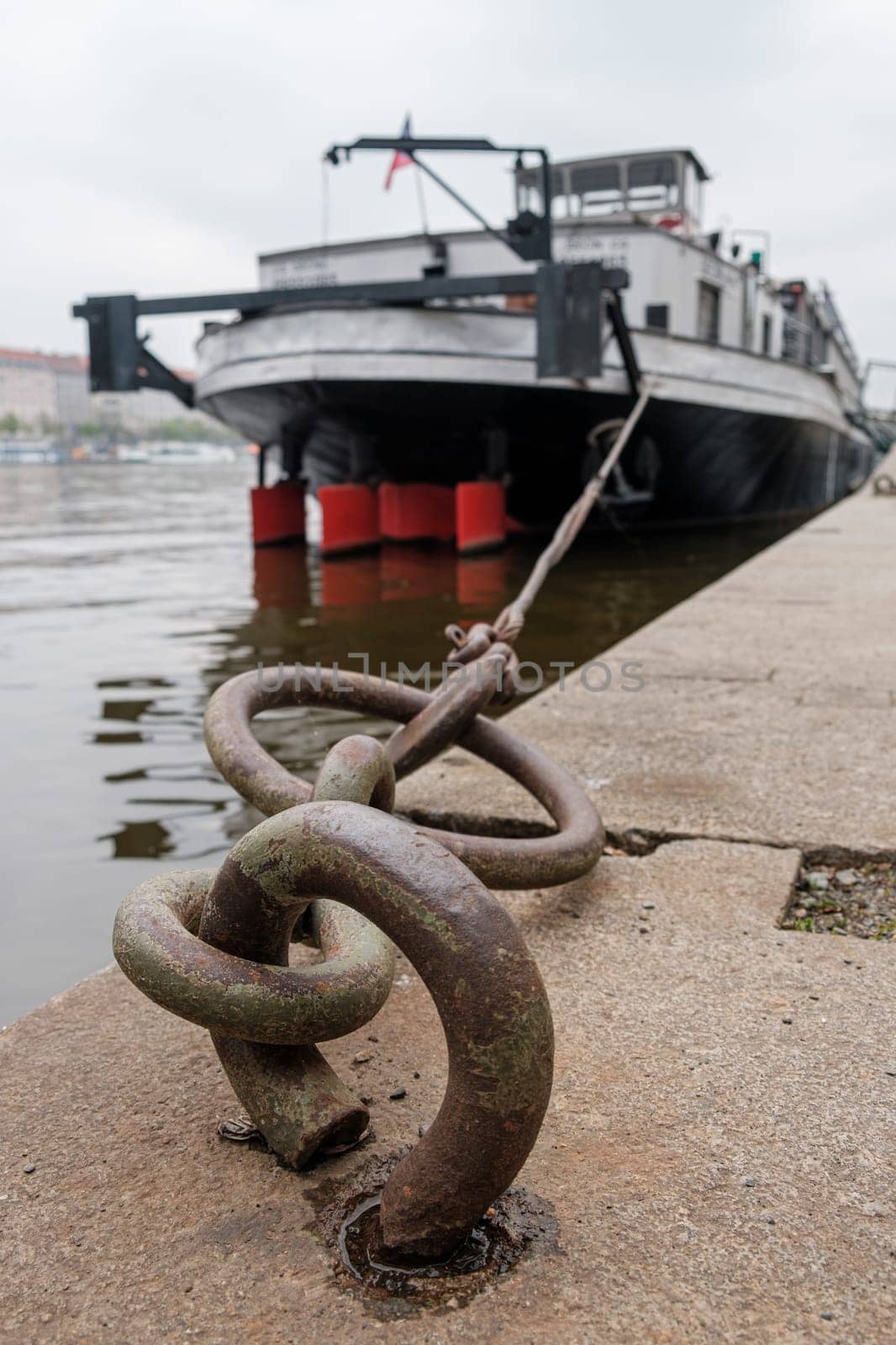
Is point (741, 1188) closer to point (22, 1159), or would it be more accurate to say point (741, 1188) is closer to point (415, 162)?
point (22, 1159)

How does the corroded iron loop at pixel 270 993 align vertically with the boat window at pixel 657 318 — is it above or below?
below

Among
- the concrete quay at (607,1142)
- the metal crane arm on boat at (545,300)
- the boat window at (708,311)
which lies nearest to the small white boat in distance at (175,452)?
the boat window at (708,311)

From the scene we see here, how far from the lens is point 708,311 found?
13.4m

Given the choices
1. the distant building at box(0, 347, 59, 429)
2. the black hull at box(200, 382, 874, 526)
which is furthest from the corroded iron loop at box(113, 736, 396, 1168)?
the distant building at box(0, 347, 59, 429)

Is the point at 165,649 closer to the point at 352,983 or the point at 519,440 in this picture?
the point at 352,983

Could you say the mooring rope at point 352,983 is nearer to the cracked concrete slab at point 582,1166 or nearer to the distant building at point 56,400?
the cracked concrete slab at point 582,1166

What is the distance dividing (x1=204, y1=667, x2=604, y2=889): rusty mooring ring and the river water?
3.22 feet

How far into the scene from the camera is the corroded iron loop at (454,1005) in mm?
988

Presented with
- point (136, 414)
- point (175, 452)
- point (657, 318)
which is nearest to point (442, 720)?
point (657, 318)

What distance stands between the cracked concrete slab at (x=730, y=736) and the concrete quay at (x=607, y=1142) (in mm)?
24

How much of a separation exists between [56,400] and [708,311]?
139334mm

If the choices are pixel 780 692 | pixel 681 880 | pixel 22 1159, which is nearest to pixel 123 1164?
pixel 22 1159

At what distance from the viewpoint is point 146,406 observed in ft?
513

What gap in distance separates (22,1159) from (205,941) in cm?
33
